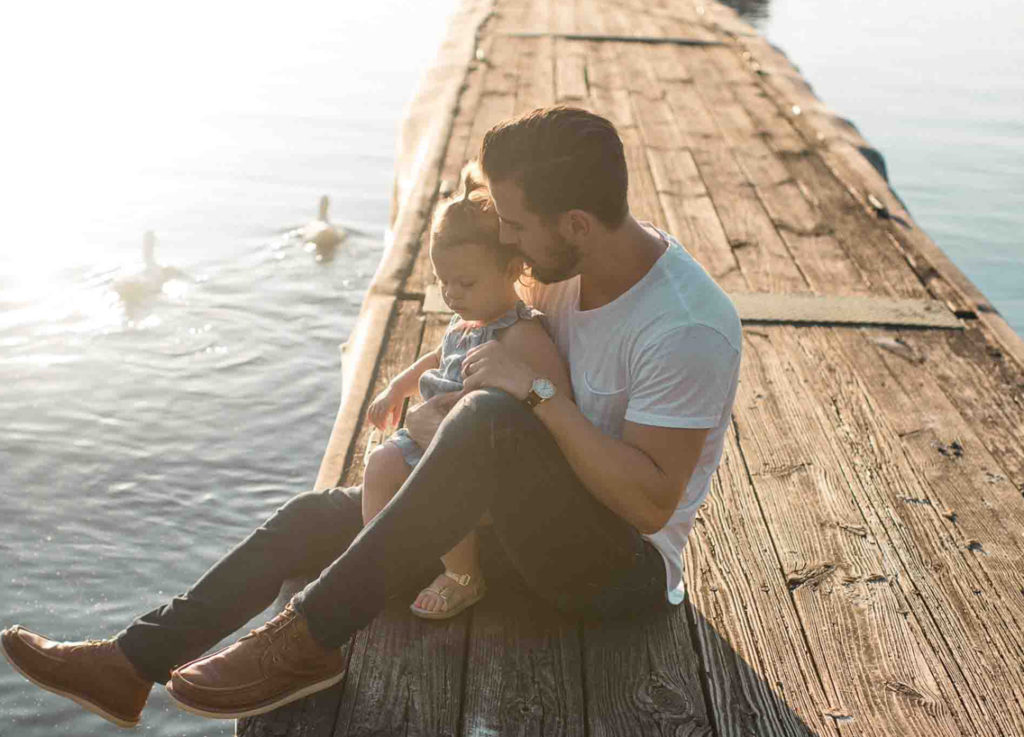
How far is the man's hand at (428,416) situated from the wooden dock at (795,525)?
48cm

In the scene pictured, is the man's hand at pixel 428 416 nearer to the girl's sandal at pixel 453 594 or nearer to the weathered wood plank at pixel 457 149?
the girl's sandal at pixel 453 594

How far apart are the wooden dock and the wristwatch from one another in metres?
0.63

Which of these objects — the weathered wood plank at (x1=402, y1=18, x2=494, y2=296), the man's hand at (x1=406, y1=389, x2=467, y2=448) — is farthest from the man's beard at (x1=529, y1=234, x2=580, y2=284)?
the weathered wood plank at (x1=402, y1=18, x2=494, y2=296)

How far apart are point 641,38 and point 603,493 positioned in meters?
9.28

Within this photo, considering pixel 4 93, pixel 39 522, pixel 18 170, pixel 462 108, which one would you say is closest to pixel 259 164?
pixel 18 170

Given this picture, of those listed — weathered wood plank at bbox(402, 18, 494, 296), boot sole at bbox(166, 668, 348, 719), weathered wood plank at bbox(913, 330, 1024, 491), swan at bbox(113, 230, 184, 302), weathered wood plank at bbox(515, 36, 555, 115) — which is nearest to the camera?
boot sole at bbox(166, 668, 348, 719)

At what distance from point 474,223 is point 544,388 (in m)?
0.44

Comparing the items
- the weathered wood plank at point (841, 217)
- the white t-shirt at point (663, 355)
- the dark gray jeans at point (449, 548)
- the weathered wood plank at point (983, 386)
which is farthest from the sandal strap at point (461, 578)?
the weathered wood plank at point (841, 217)

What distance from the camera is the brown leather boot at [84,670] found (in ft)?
9.22

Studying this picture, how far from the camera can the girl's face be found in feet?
9.72

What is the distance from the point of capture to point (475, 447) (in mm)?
2721

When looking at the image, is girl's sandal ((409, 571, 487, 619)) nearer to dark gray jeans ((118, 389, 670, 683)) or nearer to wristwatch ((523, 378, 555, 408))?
dark gray jeans ((118, 389, 670, 683))

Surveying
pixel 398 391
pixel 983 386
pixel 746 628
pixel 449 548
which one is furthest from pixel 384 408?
pixel 983 386

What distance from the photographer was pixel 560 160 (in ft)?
8.85
